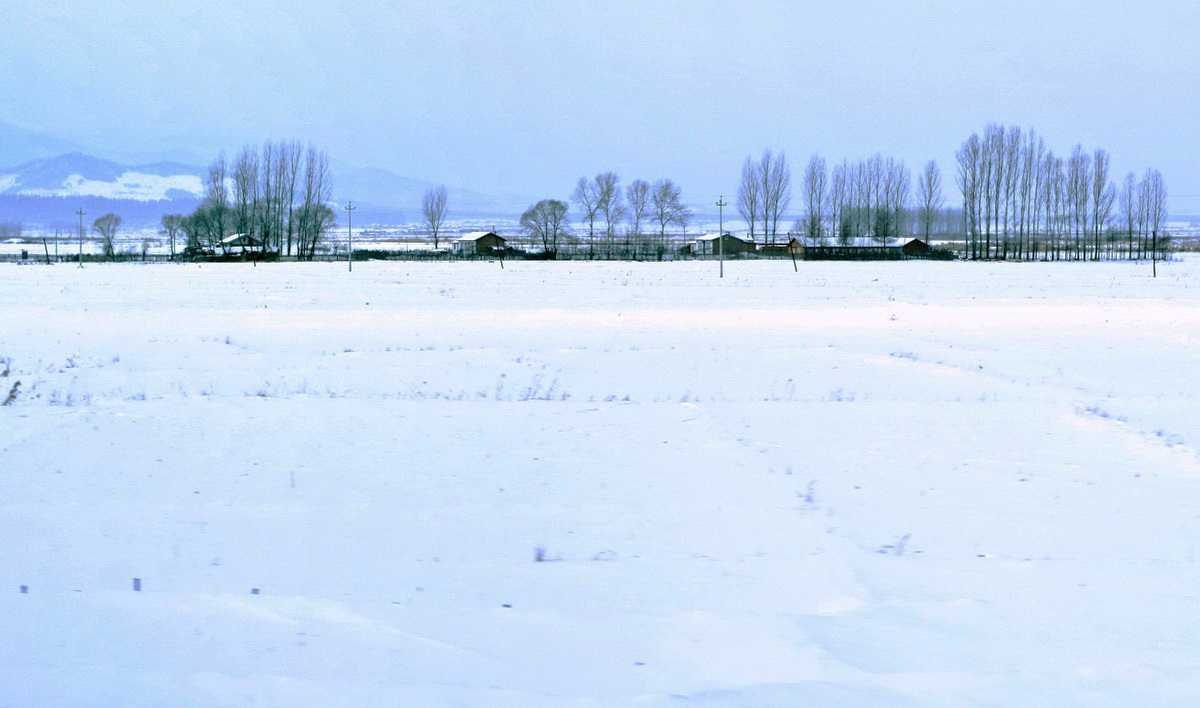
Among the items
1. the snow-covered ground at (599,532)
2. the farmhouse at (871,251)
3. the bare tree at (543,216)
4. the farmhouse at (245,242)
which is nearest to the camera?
the snow-covered ground at (599,532)

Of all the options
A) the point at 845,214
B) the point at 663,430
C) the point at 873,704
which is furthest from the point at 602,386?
the point at 845,214

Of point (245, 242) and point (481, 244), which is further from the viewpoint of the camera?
point (481, 244)

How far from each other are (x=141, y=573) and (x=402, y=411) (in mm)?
5725

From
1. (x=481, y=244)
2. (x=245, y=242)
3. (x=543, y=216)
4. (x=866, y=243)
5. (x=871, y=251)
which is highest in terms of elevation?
(x=543, y=216)

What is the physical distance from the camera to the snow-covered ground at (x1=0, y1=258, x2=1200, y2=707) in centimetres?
476

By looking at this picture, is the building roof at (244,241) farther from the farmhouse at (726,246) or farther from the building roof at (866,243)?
the building roof at (866,243)

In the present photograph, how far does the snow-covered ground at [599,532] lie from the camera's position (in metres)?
4.76

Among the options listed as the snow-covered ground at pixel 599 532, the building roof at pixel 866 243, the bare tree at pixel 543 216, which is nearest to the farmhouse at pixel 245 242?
the bare tree at pixel 543 216

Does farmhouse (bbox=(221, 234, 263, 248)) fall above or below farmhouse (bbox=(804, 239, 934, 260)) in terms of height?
above

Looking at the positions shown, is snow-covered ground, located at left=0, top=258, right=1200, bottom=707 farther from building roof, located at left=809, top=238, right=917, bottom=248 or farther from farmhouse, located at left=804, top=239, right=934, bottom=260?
building roof, located at left=809, top=238, right=917, bottom=248

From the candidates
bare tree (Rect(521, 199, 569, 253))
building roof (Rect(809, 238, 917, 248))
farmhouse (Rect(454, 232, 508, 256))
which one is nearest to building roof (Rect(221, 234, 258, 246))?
farmhouse (Rect(454, 232, 508, 256))

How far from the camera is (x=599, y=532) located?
719 centimetres

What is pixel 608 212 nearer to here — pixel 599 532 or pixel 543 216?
pixel 543 216

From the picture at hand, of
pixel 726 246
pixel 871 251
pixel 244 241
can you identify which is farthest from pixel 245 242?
pixel 871 251
